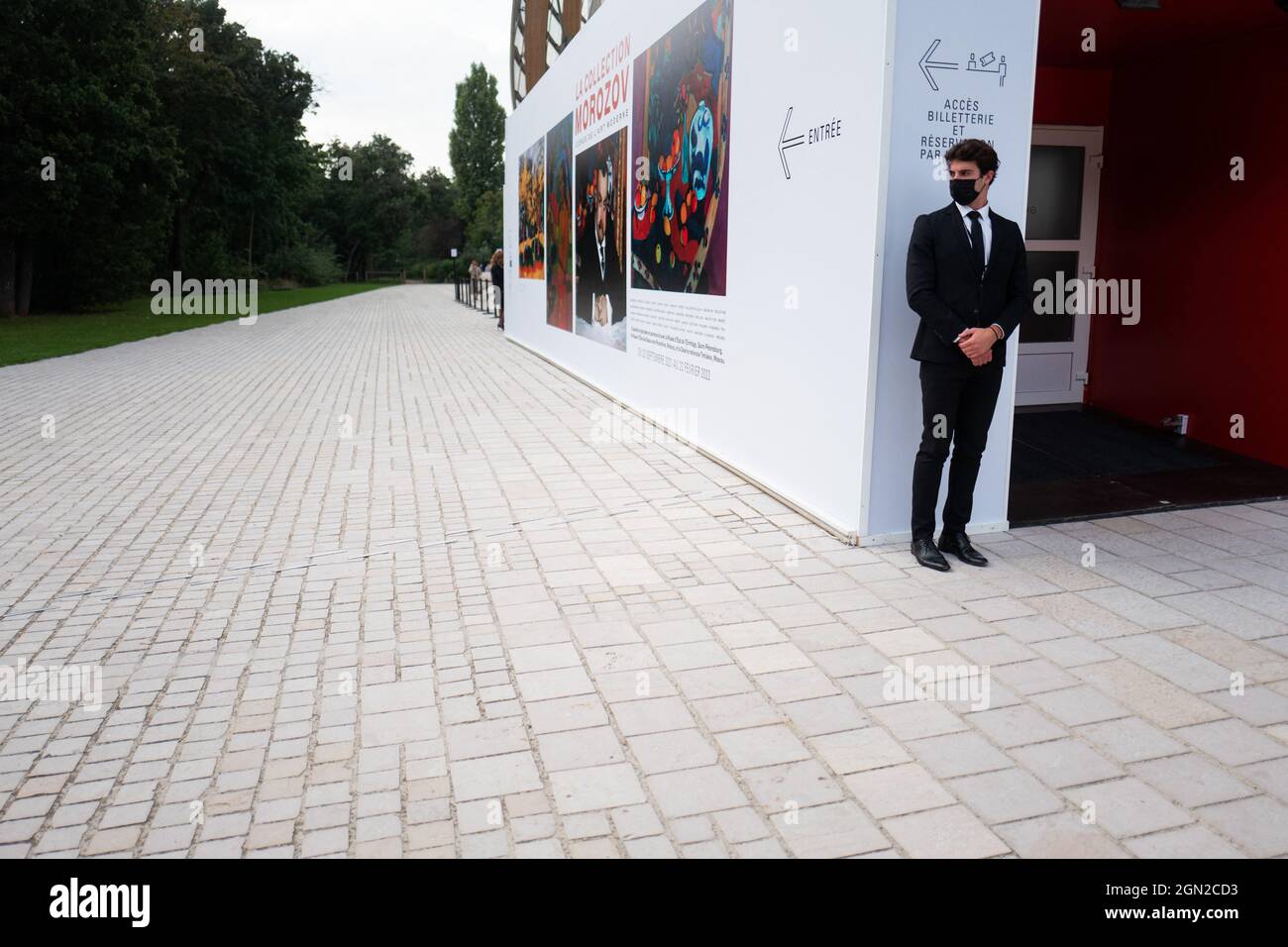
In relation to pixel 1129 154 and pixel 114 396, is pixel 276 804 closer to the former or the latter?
pixel 1129 154

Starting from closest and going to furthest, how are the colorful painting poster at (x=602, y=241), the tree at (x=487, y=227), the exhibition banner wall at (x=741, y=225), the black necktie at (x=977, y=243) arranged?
the black necktie at (x=977, y=243) < the exhibition banner wall at (x=741, y=225) < the colorful painting poster at (x=602, y=241) < the tree at (x=487, y=227)

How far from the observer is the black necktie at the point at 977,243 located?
5301 mm

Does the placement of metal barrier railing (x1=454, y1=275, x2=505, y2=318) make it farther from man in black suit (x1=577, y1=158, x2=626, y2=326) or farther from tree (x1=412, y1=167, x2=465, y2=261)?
tree (x1=412, y1=167, x2=465, y2=261)

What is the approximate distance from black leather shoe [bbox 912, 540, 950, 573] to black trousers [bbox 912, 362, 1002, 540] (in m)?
0.04

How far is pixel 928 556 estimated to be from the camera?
5527 mm

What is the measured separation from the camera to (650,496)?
737 cm

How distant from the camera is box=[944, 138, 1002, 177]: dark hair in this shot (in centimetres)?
522

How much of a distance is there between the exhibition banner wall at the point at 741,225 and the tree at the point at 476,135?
85624 millimetres

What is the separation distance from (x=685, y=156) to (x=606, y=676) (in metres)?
6.01

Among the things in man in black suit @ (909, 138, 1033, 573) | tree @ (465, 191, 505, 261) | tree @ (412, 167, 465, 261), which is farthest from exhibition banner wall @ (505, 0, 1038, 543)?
tree @ (412, 167, 465, 261)

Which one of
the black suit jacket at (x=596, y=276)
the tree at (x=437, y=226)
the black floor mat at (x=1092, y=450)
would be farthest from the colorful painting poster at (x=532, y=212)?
the tree at (x=437, y=226)

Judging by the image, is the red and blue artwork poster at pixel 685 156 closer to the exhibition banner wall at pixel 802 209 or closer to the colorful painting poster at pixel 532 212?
the exhibition banner wall at pixel 802 209
